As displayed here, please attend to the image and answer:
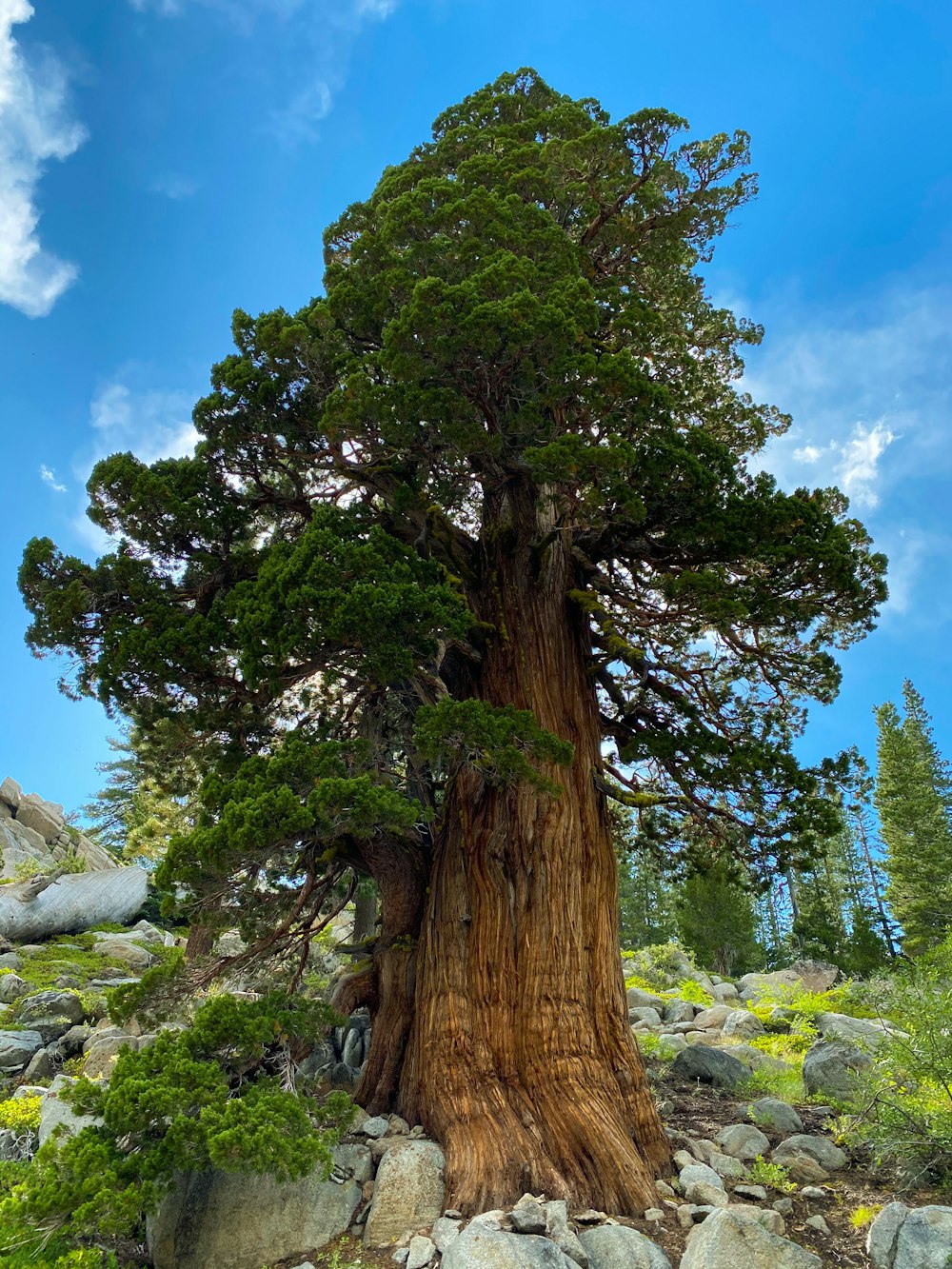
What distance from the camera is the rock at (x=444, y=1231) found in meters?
4.34

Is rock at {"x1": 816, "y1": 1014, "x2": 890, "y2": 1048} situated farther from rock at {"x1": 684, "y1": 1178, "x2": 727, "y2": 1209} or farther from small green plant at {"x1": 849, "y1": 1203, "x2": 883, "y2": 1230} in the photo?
rock at {"x1": 684, "y1": 1178, "x2": 727, "y2": 1209}

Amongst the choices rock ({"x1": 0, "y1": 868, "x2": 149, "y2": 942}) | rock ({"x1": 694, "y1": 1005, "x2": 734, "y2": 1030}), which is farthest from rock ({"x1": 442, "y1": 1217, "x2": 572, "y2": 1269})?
rock ({"x1": 0, "y1": 868, "x2": 149, "y2": 942})

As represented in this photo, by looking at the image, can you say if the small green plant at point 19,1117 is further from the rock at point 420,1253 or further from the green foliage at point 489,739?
the green foliage at point 489,739

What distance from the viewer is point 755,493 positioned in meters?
6.73

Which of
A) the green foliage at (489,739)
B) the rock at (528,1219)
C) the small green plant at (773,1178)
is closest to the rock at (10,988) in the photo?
the green foliage at (489,739)

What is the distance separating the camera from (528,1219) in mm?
4391

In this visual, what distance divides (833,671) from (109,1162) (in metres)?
6.94

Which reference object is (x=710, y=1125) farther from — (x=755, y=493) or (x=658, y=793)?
(x=755, y=493)

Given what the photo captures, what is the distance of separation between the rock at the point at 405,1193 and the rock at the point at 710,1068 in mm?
4166

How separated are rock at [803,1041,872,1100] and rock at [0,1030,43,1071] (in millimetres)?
8632

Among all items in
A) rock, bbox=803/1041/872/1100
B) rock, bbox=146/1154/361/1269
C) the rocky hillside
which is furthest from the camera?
rock, bbox=803/1041/872/1100

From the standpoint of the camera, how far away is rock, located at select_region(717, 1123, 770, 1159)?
5879 millimetres

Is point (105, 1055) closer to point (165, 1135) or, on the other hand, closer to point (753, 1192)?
point (165, 1135)

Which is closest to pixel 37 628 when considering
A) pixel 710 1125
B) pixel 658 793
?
pixel 658 793
